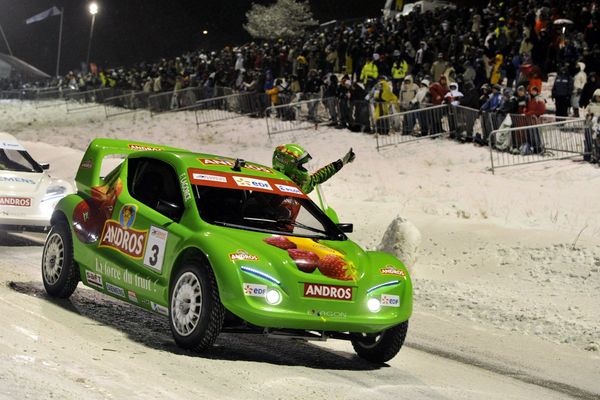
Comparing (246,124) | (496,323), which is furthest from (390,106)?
(496,323)

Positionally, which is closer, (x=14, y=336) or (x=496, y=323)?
(x=14, y=336)

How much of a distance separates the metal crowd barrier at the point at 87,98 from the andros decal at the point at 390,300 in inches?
1467

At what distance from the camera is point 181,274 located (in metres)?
7.89

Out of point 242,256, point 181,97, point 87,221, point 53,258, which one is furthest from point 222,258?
point 181,97

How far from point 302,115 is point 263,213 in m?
20.9

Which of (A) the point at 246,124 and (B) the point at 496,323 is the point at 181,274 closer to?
(B) the point at 496,323

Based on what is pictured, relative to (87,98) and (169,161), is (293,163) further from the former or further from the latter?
(87,98)

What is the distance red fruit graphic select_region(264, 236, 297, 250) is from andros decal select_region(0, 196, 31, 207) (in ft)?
23.4

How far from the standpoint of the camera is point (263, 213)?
873cm

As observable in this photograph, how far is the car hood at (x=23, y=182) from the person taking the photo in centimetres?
1437

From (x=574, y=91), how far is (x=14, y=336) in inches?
682

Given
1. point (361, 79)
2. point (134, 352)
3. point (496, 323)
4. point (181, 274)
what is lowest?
point (496, 323)

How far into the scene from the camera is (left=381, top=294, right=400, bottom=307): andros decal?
8.10 m

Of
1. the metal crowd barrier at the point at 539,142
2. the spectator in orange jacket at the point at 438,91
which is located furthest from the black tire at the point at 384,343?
the spectator in orange jacket at the point at 438,91
